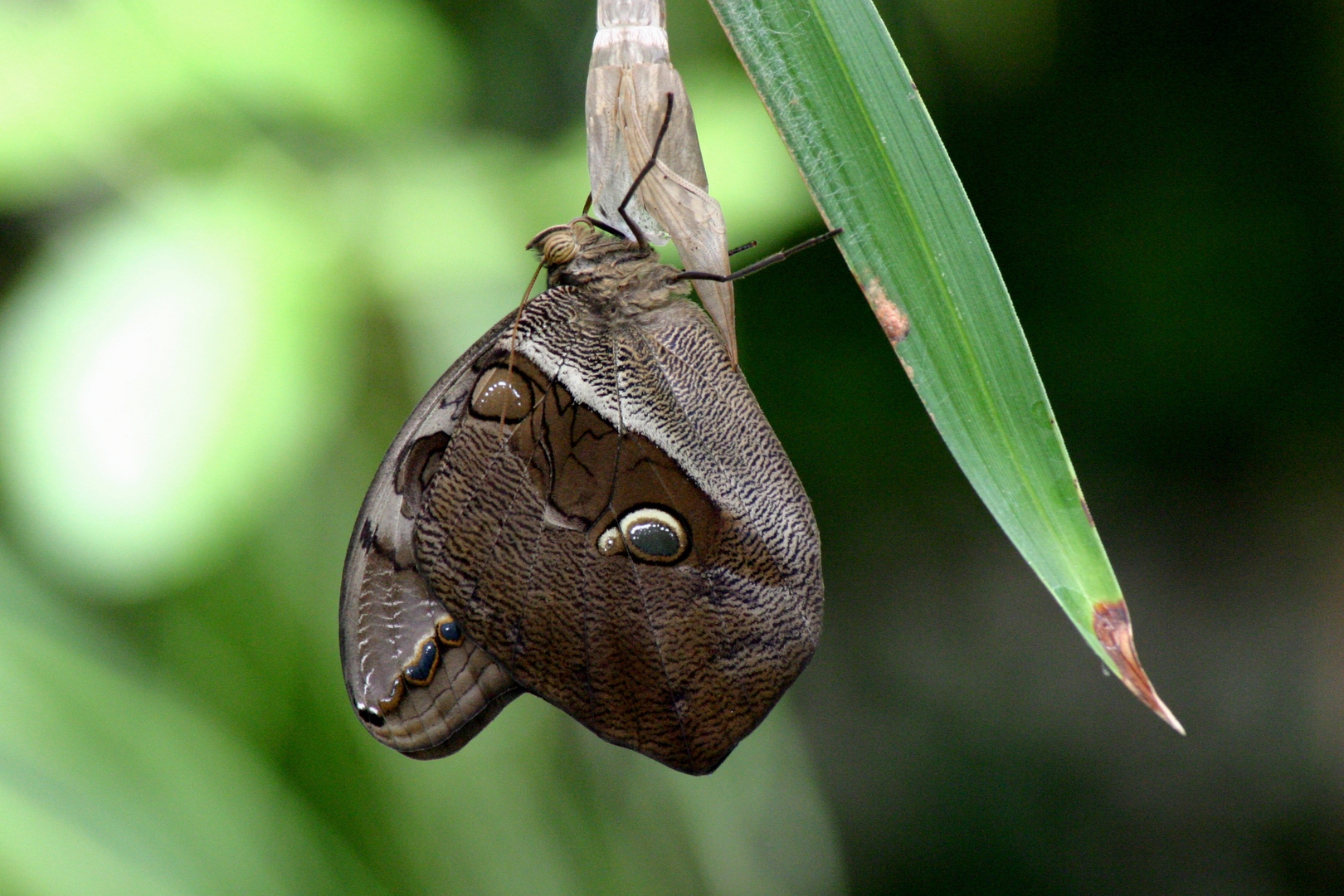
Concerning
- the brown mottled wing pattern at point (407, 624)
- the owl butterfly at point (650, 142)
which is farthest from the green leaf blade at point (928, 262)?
the brown mottled wing pattern at point (407, 624)

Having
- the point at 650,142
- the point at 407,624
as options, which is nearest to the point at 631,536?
the point at 407,624

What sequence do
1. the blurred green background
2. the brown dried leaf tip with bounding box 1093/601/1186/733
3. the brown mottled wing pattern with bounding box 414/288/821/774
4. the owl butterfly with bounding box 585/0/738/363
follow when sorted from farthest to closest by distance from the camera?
the blurred green background → the brown mottled wing pattern with bounding box 414/288/821/774 → the owl butterfly with bounding box 585/0/738/363 → the brown dried leaf tip with bounding box 1093/601/1186/733

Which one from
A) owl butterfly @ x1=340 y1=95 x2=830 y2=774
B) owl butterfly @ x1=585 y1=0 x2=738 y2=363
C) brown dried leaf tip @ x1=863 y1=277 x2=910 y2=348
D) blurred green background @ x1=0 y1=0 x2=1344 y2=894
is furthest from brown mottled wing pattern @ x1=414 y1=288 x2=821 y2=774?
blurred green background @ x1=0 y1=0 x2=1344 y2=894

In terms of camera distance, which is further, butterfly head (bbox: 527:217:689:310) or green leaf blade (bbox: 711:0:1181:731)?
butterfly head (bbox: 527:217:689:310)

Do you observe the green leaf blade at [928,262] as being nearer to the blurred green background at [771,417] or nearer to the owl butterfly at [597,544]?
the owl butterfly at [597,544]

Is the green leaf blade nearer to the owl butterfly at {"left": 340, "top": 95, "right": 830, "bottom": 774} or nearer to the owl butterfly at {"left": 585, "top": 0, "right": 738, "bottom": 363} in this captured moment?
the owl butterfly at {"left": 585, "top": 0, "right": 738, "bottom": 363}
